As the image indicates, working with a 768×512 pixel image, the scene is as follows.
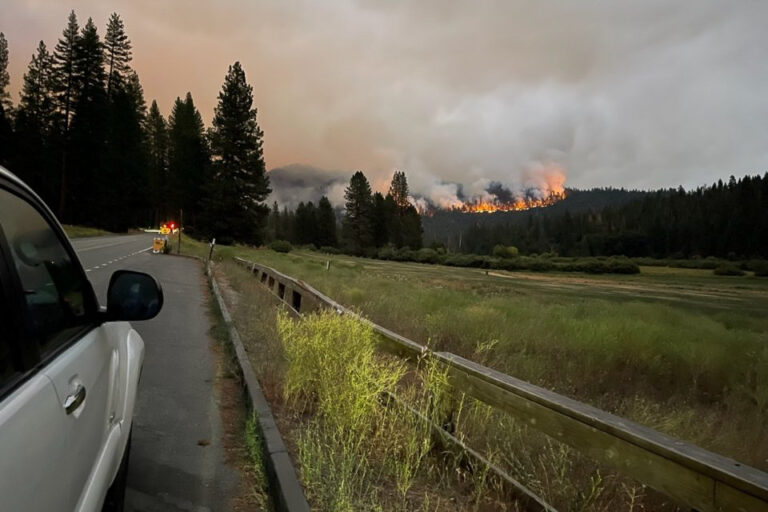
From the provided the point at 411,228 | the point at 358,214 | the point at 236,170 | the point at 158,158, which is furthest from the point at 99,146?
the point at 411,228

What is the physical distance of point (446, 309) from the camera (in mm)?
11414

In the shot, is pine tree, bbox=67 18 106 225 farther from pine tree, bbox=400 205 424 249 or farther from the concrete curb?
pine tree, bbox=400 205 424 249

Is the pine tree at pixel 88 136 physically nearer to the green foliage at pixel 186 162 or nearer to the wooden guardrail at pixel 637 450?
the green foliage at pixel 186 162

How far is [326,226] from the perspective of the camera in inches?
4919

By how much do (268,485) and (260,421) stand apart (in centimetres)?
79

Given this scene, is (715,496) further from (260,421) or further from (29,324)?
(260,421)

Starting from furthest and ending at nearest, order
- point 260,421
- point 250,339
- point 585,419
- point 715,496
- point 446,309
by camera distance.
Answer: point 446,309 < point 250,339 < point 260,421 < point 585,419 < point 715,496

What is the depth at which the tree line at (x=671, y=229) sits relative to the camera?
10525cm

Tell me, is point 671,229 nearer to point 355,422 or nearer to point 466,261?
point 466,261

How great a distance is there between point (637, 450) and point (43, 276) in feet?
8.85

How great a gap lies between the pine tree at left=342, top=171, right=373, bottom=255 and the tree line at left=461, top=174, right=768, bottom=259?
66090 mm

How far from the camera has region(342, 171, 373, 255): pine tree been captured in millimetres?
109375

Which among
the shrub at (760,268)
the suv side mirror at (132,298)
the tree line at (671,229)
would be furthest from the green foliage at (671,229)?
the suv side mirror at (132,298)

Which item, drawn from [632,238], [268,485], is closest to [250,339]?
[268,485]
